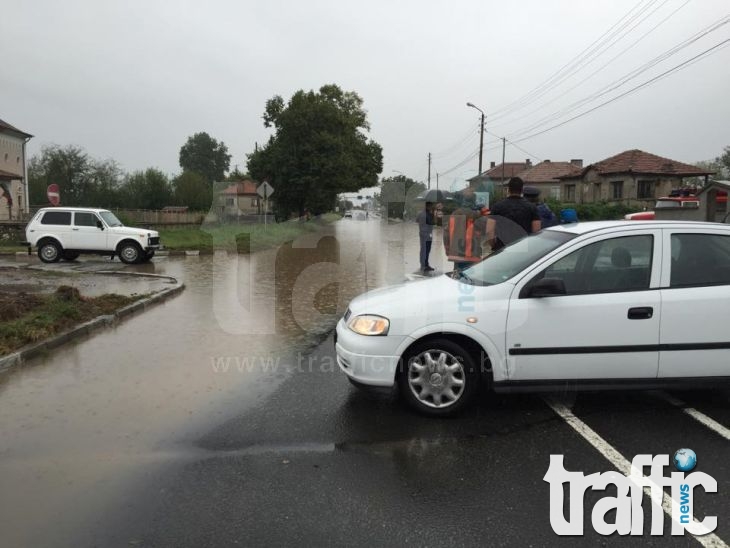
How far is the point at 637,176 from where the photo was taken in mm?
42188

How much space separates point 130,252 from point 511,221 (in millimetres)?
14034

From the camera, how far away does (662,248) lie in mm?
4523

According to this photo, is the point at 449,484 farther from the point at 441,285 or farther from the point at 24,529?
the point at 24,529

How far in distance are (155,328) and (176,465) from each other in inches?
189

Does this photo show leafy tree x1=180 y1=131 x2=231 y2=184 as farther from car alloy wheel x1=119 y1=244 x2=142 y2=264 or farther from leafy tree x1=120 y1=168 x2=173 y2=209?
car alloy wheel x1=119 y1=244 x2=142 y2=264

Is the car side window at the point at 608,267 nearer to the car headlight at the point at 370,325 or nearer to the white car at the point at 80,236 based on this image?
the car headlight at the point at 370,325

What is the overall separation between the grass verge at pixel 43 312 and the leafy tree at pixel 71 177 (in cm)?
4425

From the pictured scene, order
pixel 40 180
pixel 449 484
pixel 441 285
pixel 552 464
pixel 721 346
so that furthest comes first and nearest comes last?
pixel 40 180
pixel 441 285
pixel 721 346
pixel 552 464
pixel 449 484

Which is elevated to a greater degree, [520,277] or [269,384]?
[520,277]

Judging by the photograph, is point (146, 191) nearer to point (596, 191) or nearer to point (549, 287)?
point (596, 191)

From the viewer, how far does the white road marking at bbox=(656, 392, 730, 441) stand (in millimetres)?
4258

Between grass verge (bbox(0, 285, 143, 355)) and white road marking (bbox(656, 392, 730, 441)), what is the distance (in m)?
6.98

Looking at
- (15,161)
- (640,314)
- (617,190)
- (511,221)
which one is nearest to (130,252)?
(511,221)

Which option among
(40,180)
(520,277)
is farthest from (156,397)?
(40,180)
